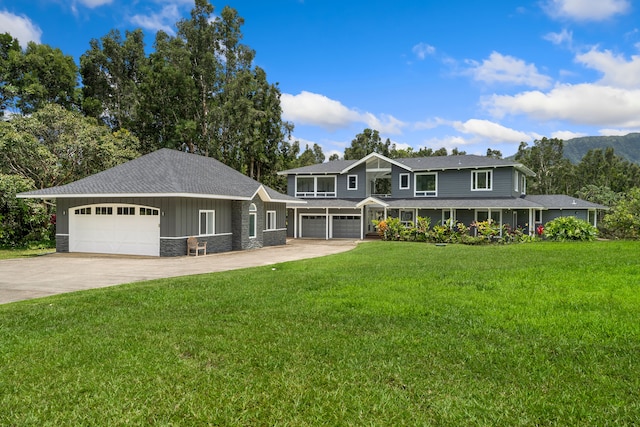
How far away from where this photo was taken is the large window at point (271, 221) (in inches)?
943

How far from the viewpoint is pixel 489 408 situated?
3482 millimetres

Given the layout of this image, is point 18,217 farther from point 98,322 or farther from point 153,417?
point 153,417

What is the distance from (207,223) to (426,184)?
16.8 meters

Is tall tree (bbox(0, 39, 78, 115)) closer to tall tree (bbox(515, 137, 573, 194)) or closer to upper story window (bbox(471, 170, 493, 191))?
upper story window (bbox(471, 170, 493, 191))

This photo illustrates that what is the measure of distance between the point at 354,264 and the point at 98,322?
25.7 ft

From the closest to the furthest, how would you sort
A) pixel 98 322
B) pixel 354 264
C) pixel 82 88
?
pixel 98 322 < pixel 354 264 < pixel 82 88

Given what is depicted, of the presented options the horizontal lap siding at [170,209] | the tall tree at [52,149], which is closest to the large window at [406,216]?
the horizontal lap siding at [170,209]

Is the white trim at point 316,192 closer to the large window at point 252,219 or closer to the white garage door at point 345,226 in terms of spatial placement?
the white garage door at point 345,226

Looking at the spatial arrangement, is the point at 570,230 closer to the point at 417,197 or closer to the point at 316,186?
the point at 417,197

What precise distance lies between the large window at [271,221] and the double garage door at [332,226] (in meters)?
5.85

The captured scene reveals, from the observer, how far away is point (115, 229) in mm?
18344

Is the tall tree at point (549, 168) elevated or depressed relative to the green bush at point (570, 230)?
elevated

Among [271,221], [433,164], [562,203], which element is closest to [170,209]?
[271,221]

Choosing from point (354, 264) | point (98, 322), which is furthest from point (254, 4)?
point (98, 322)
